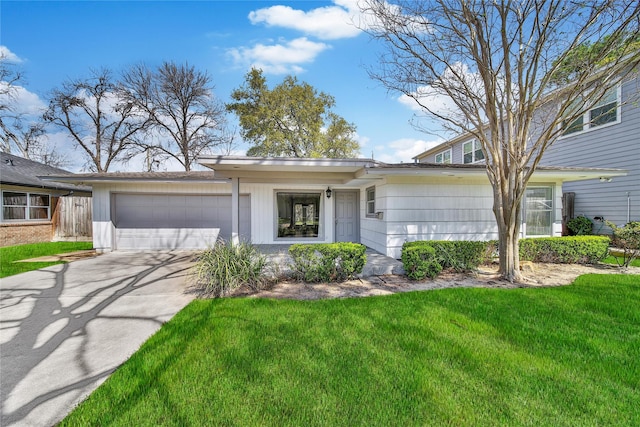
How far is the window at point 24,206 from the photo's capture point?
404 inches

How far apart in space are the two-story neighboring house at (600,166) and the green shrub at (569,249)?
152 cm

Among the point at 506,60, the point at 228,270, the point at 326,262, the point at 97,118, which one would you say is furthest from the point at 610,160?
the point at 97,118

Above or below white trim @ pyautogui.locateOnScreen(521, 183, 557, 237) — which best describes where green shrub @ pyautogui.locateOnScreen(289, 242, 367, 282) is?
below

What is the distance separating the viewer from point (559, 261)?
684cm

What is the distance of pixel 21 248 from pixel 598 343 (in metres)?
14.9

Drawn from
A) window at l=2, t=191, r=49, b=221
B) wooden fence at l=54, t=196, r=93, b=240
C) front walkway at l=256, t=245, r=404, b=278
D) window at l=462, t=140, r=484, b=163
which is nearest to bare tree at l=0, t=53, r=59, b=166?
window at l=2, t=191, r=49, b=221

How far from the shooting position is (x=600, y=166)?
29.7 feet

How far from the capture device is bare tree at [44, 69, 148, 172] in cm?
1858

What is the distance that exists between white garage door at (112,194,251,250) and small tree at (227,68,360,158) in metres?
10.4

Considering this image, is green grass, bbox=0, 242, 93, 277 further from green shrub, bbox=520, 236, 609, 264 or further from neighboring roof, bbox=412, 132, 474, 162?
neighboring roof, bbox=412, 132, 474, 162

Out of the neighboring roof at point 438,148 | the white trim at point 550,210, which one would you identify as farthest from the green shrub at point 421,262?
the neighboring roof at point 438,148

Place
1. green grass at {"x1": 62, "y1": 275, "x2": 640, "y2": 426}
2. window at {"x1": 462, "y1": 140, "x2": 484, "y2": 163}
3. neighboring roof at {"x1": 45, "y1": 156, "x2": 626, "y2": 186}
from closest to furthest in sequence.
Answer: green grass at {"x1": 62, "y1": 275, "x2": 640, "y2": 426} < neighboring roof at {"x1": 45, "y1": 156, "x2": 626, "y2": 186} < window at {"x1": 462, "y1": 140, "x2": 484, "y2": 163}

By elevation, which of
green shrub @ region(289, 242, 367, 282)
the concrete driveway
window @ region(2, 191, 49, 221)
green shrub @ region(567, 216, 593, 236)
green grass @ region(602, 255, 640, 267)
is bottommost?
the concrete driveway

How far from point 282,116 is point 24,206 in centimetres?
1438
